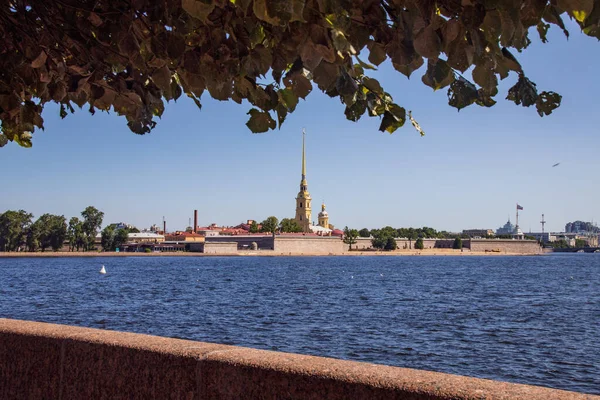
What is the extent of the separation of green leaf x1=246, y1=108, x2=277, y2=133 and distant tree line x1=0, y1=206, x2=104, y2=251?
13229 cm

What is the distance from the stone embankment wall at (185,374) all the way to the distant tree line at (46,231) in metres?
131

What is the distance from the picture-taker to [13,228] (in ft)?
404

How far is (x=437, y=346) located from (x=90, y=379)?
46.2 ft

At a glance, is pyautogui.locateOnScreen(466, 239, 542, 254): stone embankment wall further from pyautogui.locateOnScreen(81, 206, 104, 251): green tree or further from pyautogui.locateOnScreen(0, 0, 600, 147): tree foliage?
pyautogui.locateOnScreen(0, 0, 600, 147): tree foliage

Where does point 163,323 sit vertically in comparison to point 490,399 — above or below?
below

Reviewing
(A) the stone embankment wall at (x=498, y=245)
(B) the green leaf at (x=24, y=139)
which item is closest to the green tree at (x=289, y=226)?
(A) the stone embankment wall at (x=498, y=245)

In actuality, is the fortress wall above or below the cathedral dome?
below

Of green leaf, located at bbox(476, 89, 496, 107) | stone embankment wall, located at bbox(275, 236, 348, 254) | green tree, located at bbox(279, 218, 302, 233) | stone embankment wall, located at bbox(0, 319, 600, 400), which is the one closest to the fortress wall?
stone embankment wall, located at bbox(275, 236, 348, 254)

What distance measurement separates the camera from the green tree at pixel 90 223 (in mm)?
129250

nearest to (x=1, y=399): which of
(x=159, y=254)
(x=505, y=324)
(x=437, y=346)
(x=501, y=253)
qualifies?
(x=437, y=346)

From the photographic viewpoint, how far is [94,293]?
35.3 meters

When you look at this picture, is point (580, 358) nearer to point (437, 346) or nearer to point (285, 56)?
point (437, 346)

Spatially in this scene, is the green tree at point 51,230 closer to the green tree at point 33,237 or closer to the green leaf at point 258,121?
the green tree at point 33,237

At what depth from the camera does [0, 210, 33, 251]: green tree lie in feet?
405
